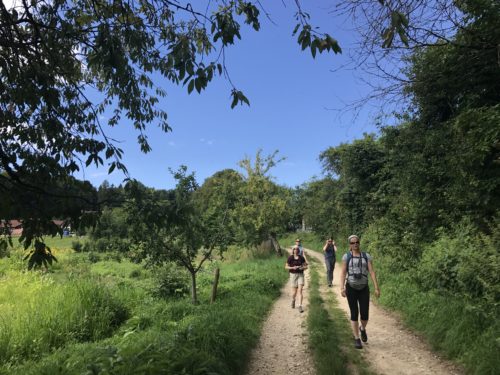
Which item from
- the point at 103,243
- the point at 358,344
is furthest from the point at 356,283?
the point at 103,243

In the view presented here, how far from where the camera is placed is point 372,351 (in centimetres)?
678

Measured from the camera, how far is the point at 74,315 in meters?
9.20

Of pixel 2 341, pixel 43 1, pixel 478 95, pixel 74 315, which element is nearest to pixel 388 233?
pixel 478 95

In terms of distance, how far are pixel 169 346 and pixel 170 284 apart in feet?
23.8

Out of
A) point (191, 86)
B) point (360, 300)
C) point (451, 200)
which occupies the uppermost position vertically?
point (451, 200)

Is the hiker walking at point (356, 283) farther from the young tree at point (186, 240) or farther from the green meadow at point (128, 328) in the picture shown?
the young tree at point (186, 240)

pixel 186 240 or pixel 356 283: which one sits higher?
pixel 186 240

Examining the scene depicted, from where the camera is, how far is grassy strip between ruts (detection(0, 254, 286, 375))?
480 centimetres

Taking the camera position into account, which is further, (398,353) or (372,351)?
(372,351)

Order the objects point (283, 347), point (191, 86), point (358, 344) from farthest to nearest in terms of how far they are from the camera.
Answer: point (283, 347) < point (358, 344) < point (191, 86)

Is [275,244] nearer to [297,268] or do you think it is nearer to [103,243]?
[103,243]

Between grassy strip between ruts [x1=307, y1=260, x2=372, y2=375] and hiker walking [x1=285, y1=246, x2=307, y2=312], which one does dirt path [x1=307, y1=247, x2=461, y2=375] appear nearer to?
grassy strip between ruts [x1=307, y1=260, x2=372, y2=375]

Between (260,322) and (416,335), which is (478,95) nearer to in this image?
(416,335)

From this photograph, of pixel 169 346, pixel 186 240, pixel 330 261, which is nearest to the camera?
pixel 169 346
